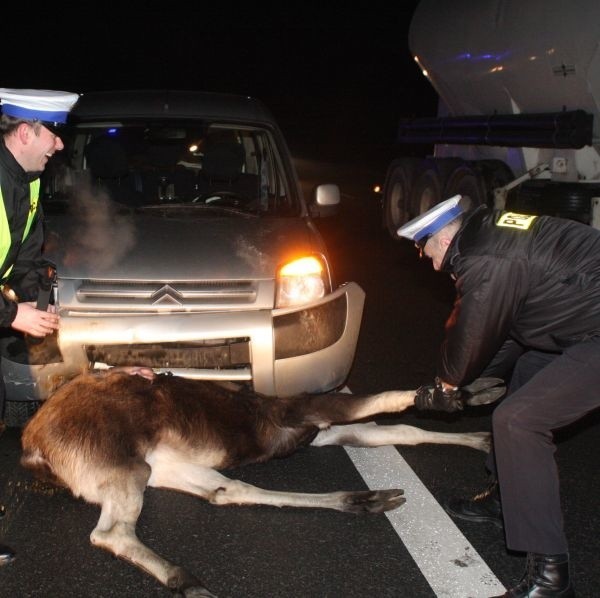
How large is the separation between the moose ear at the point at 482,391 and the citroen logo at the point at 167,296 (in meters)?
1.70

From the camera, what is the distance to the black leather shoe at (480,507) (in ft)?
12.4

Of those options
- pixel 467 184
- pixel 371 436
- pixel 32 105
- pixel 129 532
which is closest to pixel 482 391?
pixel 371 436

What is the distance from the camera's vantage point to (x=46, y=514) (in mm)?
3785

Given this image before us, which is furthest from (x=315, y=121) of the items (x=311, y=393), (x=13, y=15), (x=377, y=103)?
(x=311, y=393)

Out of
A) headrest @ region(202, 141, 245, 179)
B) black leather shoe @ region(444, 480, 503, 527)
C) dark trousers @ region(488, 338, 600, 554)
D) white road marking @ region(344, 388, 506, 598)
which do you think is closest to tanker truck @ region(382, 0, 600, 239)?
headrest @ region(202, 141, 245, 179)

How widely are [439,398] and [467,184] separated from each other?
7686 mm

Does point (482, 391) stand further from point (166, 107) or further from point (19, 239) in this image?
point (166, 107)

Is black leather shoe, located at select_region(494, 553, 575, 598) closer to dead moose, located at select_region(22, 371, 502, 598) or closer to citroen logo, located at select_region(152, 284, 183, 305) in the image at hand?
dead moose, located at select_region(22, 371, 502, 598)

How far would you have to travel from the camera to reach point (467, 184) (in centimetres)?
1068

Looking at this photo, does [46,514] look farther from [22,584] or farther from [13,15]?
[13,15]

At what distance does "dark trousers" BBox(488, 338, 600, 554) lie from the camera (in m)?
3.04

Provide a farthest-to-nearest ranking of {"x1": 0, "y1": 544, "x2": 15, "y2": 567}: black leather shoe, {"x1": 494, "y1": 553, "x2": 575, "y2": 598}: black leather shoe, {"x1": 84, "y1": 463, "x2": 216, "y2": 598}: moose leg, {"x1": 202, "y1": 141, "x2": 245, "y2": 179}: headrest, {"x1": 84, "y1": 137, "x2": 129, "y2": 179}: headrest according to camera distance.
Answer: {"x1": 202, "y1": 141, "x2": 245, "y2": 179}: headrest < {"x1": 84, "y1": 137, "x2": 129, "y2": 179}: headrest < {"x1": 0, "y1": 544, "x2": 15, "y2": 567}: black leather shoe < {"x1": 84, "y1": 463, "x2": 216, "y2": 598}: moose leg < {"x1": 494, "y1": 553, "x2": 575, "y2": 598}: black leather shoe

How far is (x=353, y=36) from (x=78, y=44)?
2483cm

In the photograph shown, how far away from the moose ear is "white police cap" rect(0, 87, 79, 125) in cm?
232
